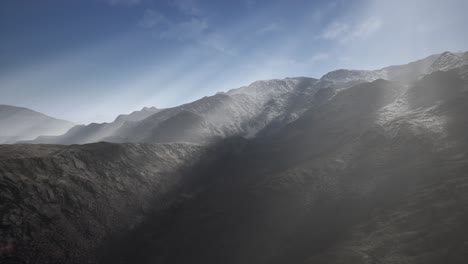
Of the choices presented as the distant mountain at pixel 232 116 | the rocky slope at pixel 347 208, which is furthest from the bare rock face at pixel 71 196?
the distant mountain at pixel 232 116

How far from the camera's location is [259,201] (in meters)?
45.7

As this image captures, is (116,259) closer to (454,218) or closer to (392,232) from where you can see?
(392,232)

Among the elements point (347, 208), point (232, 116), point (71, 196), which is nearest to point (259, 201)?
point (347, 208)

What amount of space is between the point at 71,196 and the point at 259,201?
106 feet

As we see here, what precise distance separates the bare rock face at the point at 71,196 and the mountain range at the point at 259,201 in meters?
0.19

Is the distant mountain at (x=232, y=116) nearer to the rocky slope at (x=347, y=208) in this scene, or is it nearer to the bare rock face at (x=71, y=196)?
the bare rock face at (x=71, y=196)

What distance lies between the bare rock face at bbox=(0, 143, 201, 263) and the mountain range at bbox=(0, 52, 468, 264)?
0.19 meters

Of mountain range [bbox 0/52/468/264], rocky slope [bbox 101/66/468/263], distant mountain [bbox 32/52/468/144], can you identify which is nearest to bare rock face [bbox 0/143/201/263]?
mountain range [bbox 0/52/468/264]

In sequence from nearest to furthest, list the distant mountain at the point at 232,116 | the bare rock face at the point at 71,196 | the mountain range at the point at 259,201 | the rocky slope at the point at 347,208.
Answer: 1. the rocky slope at the point at 347,208
2. the mountain range at the point at 259,201
3. the bare rock face at the point at 71,196
4. the distant mountain at the point at 232,116

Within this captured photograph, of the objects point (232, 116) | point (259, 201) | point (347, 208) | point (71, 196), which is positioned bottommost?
point (347, 208)

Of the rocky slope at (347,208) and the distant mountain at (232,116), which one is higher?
the distant mountain at (232,116)

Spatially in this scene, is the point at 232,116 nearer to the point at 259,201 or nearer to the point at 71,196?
the point at 259,201

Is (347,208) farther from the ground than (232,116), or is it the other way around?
(232,116)

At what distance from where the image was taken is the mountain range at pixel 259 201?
2994 cm
